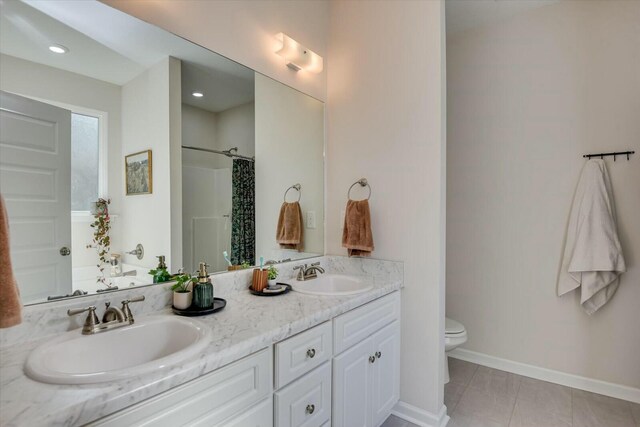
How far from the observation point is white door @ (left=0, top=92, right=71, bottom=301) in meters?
0.96

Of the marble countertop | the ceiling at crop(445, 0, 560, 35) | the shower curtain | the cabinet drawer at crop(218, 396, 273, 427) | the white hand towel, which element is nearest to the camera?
the marble countertop

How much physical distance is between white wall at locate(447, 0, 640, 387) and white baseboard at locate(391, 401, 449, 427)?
3.26 ft

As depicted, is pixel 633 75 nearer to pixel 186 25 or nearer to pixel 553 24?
pixel 553 24

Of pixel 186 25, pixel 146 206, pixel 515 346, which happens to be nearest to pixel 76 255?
pixel 146 206

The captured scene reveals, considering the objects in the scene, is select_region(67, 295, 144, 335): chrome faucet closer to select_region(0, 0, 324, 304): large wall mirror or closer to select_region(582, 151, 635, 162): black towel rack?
select_region(0, 0, 324, 304): large wall mirror

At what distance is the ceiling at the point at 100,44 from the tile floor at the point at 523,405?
215 centimetres

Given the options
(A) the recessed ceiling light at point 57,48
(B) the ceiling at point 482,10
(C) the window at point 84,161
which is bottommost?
(C) the window at point 84,161

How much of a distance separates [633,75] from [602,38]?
12.9 inches

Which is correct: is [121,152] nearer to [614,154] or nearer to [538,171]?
[538,171]

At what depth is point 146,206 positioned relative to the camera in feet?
4.30

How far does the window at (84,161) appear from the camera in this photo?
3.62 feet

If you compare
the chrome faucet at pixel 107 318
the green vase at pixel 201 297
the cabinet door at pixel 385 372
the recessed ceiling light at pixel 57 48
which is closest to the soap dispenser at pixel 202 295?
the green vase at pixel 201 297

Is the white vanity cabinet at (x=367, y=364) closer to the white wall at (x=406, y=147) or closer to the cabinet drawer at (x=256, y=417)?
the white wall at (x=406, y=147)

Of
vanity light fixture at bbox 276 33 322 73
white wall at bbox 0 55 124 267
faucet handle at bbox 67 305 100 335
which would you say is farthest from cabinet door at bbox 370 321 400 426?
vanity light fixture at bbox 276 33 322 73
